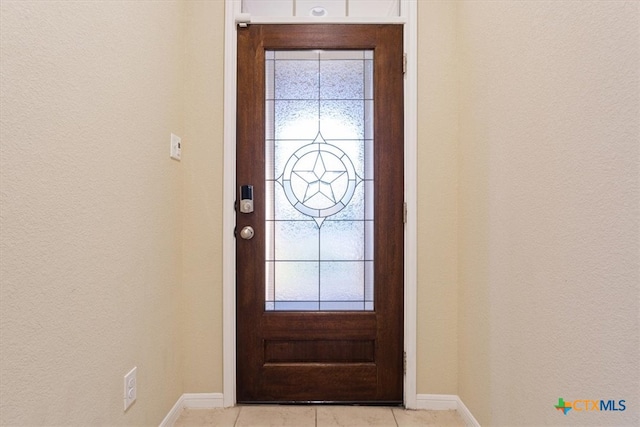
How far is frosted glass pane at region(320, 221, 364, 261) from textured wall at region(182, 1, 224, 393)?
56cm

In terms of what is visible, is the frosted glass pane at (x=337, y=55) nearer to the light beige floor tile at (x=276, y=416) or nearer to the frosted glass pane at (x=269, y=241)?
the frosted glass pane at (x=269, y=241)

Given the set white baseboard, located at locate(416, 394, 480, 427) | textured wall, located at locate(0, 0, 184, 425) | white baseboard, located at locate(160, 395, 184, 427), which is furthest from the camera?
white baseboard, located at locate(416, 394, 480, 427)

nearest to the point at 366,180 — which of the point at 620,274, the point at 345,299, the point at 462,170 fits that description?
the point at 462,170

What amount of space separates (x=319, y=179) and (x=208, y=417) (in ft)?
4.35

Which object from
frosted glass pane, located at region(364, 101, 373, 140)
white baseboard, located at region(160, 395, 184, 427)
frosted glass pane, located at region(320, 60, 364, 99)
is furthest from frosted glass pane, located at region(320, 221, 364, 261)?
white baseboard, located at region(160, 395, 184, 427)

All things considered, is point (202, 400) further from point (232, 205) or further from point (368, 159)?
→ point (368, 159)

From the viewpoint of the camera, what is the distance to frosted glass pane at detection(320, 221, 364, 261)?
2047 mm

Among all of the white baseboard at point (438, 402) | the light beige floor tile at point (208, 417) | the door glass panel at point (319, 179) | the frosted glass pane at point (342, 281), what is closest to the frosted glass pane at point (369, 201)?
the door glass panel at point (319, 179)

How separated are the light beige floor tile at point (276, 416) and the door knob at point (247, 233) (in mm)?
883

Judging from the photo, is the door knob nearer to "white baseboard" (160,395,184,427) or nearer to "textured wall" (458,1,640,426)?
"white baseboard" (160,395,184,427)

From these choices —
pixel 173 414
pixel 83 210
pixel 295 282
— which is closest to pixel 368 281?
pixel 295 282

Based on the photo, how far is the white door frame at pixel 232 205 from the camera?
1980mm

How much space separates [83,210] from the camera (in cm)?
113

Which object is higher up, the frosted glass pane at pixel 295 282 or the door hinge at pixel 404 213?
the door hinge at pixel 404 213
